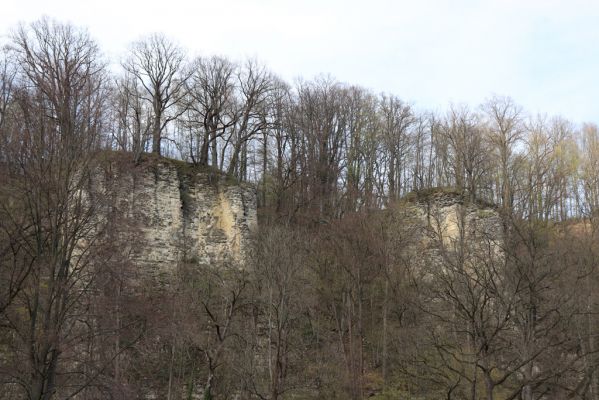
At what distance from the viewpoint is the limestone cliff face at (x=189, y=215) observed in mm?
25797

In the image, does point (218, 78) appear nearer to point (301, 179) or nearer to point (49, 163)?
point (301, 179)

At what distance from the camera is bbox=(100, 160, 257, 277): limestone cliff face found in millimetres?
25797

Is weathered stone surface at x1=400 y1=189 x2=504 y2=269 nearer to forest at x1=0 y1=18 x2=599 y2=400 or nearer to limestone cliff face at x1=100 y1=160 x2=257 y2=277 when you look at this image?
forest at x1=0 y1=18 x2=599 y2=400

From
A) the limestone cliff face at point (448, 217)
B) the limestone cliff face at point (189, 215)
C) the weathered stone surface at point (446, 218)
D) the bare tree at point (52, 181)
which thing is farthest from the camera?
the limestone cliff face at point (448, 217)

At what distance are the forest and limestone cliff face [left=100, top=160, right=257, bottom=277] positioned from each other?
0.93 m

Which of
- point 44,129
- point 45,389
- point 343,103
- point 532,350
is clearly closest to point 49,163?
point 44,129

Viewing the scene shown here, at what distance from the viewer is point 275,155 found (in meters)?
36.7

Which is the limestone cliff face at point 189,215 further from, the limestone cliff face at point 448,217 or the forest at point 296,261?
the limestone cliff face at point 448,217

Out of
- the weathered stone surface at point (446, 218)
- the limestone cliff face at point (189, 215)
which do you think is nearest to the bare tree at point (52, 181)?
the limestone cliff face at point (189, 215)

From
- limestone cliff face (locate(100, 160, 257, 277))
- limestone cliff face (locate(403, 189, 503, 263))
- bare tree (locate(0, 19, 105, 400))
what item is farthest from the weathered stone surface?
bare tree (locate(0, 19, 105, 400))

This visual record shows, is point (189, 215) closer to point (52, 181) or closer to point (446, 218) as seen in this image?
point (446, 218)

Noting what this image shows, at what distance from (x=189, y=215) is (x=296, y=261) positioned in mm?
7981

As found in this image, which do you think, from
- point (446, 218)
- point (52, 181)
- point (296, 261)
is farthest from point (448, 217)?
point (52, 181)

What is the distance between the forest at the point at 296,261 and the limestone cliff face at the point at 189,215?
0.93 metres
